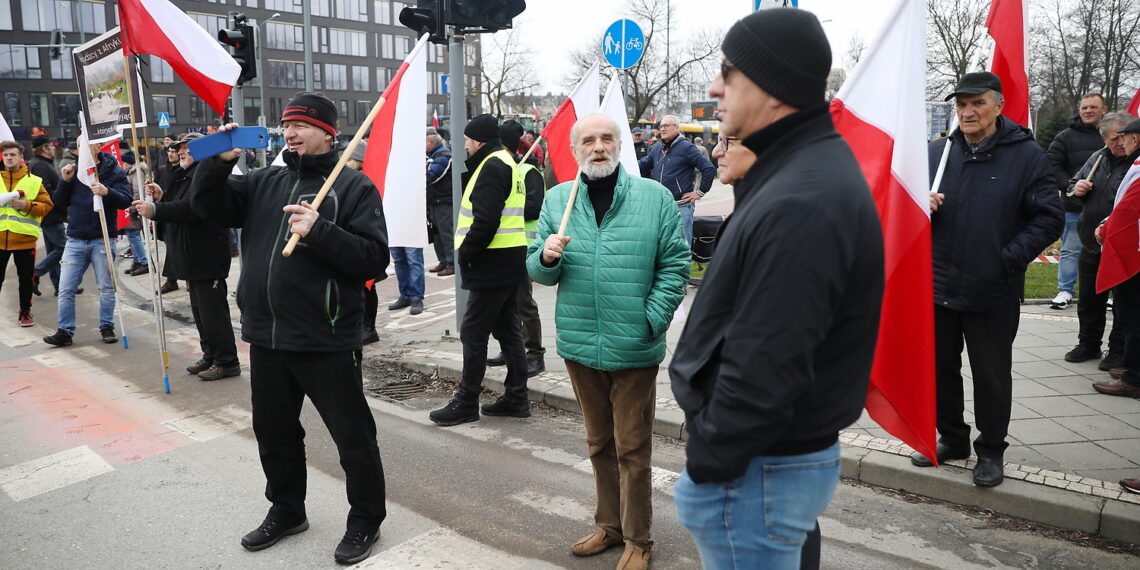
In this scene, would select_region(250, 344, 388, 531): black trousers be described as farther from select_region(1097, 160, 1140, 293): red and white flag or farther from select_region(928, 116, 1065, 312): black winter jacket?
select_region(1097, 160, 1140, 293): red and white flag

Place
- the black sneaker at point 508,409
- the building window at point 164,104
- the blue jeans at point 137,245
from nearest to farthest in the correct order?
the black sneaker at point 508,409
the blue jeans at point 137,245
the building window at point 164,104

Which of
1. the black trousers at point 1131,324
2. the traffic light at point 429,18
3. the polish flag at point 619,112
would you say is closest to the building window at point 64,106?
the traffic light at point 429,18

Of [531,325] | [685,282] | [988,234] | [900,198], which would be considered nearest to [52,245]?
[531,325]

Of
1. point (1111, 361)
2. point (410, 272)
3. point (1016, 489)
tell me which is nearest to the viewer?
point (1016, 489)

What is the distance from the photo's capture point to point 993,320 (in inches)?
175

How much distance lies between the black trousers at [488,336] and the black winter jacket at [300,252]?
2.01 m

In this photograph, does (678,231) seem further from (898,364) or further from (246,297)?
(246,297)

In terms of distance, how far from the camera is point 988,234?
438cm

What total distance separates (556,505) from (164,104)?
74.7m

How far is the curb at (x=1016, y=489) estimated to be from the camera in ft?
13.3

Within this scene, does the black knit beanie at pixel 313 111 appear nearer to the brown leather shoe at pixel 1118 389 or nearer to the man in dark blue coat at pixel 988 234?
the man in dark blue coat at pixel 988 234

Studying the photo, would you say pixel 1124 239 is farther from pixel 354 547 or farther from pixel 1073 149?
pixel 354 547

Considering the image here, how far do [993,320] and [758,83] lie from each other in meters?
3.15

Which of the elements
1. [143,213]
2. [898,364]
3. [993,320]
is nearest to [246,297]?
[143,213]
